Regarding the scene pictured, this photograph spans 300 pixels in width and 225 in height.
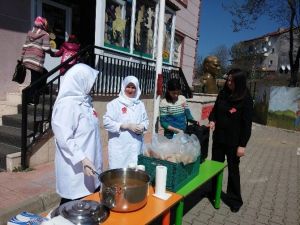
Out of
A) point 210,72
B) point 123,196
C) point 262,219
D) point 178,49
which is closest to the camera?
point 123,196

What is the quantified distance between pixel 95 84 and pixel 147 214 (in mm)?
4519

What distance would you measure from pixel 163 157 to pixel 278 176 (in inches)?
160

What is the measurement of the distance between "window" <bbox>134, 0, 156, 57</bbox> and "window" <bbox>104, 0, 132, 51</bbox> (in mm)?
389

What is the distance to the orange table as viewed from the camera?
2096mm

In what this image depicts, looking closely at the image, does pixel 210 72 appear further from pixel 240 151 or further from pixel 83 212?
pixel 83 212

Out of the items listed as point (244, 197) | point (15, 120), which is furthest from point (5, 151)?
point (244, 197)

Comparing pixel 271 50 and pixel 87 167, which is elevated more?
pixel 271 50

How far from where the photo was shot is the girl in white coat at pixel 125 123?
11.9 feet

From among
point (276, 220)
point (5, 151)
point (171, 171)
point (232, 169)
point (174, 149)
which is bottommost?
point (276, 220)

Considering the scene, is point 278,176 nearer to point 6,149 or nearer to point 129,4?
point 6,149

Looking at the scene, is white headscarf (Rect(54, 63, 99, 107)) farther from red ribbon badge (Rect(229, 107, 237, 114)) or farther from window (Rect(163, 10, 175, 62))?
→ window (Rect(163, 10, 175, 62))

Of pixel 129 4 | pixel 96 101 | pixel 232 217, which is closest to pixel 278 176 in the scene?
pixel 232 217

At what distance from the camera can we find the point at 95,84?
641 centimetres

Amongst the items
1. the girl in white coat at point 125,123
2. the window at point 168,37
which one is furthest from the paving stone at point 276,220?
the window at point 168,37
